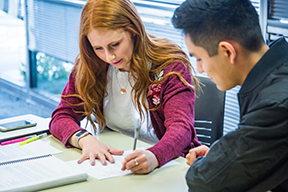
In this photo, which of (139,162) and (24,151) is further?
(24,151)

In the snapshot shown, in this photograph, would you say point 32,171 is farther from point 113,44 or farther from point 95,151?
point 113,44

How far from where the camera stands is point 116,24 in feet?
4.66

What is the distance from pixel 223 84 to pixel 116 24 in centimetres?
62

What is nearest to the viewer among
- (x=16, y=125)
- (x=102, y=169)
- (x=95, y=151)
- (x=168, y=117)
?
(x=102, y=169)

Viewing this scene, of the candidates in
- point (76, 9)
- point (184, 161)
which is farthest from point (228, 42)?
point (76, 9)

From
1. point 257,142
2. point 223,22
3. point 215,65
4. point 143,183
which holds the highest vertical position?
point 223,22

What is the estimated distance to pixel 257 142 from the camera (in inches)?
32.9

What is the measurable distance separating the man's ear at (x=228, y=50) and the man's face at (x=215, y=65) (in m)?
0.01

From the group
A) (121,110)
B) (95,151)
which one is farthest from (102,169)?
(121,110)

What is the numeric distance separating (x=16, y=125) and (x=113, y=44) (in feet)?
2.07

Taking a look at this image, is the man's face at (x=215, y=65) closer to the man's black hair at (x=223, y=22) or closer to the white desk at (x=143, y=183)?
the man's black hair at (x=223, y=22)

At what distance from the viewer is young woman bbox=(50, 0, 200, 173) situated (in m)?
1.36

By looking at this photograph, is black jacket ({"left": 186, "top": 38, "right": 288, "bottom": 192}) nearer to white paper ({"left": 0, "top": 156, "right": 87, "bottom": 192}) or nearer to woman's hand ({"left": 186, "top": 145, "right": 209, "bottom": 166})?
woman's hand ({"left": 186, "top": 145, "right": 209, "bottom": 166})

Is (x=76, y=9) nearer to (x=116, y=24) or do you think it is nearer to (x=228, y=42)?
(x=116, y=24)
